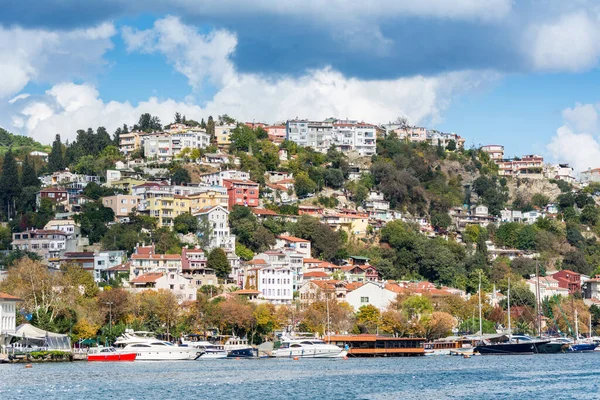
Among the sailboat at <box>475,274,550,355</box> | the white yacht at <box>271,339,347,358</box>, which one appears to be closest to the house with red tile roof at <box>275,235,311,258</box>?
the sailboat at <box>475,274,550,355</box>

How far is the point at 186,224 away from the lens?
124 meters

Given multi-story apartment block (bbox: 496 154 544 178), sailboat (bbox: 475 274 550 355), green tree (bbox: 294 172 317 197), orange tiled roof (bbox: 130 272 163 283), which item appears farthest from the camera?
multi-story apartment block (bbox: 496 154 544 178)

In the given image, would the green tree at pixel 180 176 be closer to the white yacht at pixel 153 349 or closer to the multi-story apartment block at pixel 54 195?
the multi-story apartment block at pixel 54 195

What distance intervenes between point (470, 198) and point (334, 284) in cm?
5606

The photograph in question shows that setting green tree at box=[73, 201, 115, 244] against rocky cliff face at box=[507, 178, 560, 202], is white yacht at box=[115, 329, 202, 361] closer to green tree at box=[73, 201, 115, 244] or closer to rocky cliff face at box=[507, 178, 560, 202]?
green tree at box=[73, 201, 115, 244]

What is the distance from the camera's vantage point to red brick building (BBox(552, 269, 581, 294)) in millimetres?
134000

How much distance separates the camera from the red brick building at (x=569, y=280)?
440 feet

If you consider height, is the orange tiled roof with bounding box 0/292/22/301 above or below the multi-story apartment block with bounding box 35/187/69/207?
below

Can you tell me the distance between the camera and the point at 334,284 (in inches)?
4496

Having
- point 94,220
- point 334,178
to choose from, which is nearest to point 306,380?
point 94,220

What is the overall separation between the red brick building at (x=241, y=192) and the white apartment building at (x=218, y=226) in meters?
8.45

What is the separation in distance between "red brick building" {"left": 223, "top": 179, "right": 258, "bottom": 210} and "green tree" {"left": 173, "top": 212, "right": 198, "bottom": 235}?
29.1ft

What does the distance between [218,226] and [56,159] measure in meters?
37.7

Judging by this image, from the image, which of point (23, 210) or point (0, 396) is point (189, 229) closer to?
point (23, 210)
